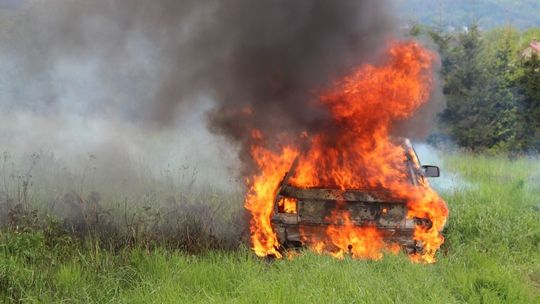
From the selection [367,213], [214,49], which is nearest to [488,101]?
[214,49]

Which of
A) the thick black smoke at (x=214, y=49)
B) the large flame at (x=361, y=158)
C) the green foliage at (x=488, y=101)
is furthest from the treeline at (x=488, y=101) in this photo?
the thick black smoke at (x=214, y=49)

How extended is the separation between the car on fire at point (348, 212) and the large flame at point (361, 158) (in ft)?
0.29

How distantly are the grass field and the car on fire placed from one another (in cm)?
45

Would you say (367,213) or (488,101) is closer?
(367,213)

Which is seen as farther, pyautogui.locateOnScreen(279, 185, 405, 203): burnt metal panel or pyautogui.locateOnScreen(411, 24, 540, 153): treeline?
pyautogui.locateOnScreen(411, 24, 540, 153): treeline

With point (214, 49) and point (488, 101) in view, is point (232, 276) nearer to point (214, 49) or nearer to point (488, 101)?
point (214, 49)

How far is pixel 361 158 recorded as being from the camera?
7.21 m

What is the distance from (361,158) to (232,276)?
2.52 metres

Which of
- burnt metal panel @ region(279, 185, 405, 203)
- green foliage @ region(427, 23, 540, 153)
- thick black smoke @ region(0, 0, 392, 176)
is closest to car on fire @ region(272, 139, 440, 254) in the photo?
burnt metal panel @ region(279, 185, 405, 203)

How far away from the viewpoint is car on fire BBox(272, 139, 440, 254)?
6551mm

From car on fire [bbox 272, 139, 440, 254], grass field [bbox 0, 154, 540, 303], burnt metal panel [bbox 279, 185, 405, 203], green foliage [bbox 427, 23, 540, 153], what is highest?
green foliage [bbox 427, 23, 540, 153]

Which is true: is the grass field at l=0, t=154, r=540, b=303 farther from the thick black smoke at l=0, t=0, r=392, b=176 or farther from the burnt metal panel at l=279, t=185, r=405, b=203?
the thick black smoke at l=0, t=0, r=392, b=176

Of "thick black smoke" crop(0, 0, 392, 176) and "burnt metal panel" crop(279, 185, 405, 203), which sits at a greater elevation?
"thick black smoke" crop(0, 0, 392, 176)

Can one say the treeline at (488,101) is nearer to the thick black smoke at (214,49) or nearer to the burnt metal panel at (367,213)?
the thick black smoke at (214,49)
